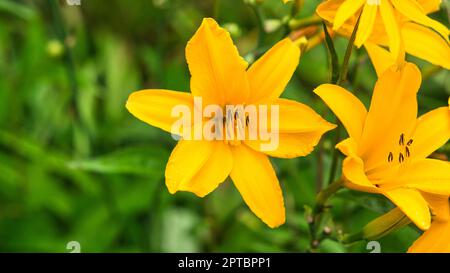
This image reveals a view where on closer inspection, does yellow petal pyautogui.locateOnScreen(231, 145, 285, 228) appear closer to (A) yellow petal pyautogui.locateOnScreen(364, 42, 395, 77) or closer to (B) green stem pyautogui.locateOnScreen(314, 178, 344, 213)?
(B) green stem pyautogui.locateOnScreen(314, 178, 344, 213)

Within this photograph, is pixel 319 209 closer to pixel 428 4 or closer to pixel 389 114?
pixel 389 114

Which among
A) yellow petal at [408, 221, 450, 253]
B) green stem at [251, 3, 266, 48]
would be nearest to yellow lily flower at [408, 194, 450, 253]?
yellow petal at [408, 221, 450, 253]

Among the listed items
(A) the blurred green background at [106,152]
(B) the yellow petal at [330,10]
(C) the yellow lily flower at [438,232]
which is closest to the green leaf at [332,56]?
(B) the yellow petal at [330,10]

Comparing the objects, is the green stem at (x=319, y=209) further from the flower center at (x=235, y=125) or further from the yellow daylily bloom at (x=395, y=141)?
the flower center at (x=235, y=125)

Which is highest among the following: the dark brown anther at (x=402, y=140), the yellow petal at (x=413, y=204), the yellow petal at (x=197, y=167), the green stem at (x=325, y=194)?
the dark brown anther at (x=402, y=140)

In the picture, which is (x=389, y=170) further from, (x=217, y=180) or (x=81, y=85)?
(x=81, y=85)

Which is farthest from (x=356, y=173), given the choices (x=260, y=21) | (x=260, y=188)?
(x=260, y=21)
